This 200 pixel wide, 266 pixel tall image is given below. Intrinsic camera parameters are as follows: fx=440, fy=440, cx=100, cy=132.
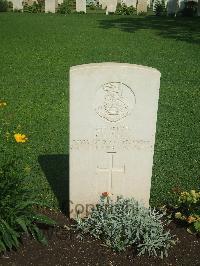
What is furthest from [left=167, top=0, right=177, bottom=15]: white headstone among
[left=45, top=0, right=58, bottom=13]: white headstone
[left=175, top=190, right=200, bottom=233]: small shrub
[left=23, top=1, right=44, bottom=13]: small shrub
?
[left=175, top=190, right=200, bottom=233]: small shrub

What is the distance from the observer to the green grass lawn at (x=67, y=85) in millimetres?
6461

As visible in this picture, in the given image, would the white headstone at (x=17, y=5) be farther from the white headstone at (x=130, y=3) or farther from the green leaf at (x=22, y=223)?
the green leaf at (x=22, y=223)

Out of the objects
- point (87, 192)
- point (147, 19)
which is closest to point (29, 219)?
point (87, 192)

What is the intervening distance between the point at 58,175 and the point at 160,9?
22.4m

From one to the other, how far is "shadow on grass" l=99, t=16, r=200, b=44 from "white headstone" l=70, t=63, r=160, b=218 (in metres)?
13.0

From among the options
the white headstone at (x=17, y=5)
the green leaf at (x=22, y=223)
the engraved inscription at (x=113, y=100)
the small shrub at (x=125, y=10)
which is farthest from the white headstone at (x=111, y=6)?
the green leaf at (x=22, y=223)

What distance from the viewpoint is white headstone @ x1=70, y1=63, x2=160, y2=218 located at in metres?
4.45

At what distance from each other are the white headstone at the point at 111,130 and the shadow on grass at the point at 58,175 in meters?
0.60

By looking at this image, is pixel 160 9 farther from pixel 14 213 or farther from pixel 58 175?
pixel 14 213

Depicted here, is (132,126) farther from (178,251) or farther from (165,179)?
(165,179)

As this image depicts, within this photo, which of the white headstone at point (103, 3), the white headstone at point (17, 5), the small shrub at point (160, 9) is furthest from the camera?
the white headstone at point (103, 3)

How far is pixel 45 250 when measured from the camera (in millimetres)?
4617

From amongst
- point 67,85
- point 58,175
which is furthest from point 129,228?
point 67,85

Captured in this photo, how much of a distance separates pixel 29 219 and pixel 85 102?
138 cm
